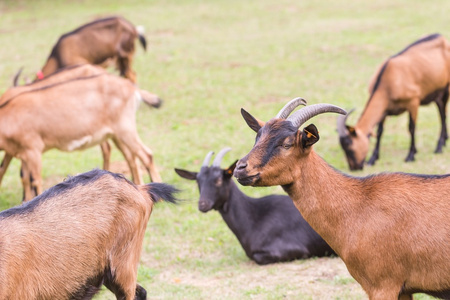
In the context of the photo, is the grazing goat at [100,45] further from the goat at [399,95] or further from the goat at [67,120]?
the goat at [399,95]

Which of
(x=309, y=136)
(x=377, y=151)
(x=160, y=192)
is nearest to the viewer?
(x=309, y=136)

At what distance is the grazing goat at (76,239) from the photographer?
488 cm

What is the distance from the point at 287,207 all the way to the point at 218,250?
0.97 m

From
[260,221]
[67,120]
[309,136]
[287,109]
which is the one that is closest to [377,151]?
[260,221]

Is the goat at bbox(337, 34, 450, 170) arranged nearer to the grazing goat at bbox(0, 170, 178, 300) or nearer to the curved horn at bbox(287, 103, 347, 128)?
the curved horn at bbox(287, 103, 347, 128)

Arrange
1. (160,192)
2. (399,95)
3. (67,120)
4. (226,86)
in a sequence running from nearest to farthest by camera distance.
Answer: (160,192) < (67,120) < (399,95) < (226,86)

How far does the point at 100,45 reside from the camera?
52.4 feet

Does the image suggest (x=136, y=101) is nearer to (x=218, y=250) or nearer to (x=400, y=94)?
(x=218, y=250)

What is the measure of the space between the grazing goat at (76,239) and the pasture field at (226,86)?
1.51 metres

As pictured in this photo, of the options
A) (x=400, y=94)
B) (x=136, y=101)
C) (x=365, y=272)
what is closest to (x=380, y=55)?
(x=400, y=94)

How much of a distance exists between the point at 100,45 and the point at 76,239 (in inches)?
448

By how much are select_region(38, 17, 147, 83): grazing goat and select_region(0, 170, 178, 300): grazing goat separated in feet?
33.4

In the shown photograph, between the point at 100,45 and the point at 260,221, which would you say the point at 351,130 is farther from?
the point at 100,45

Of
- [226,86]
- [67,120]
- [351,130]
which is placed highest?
[67,120]
